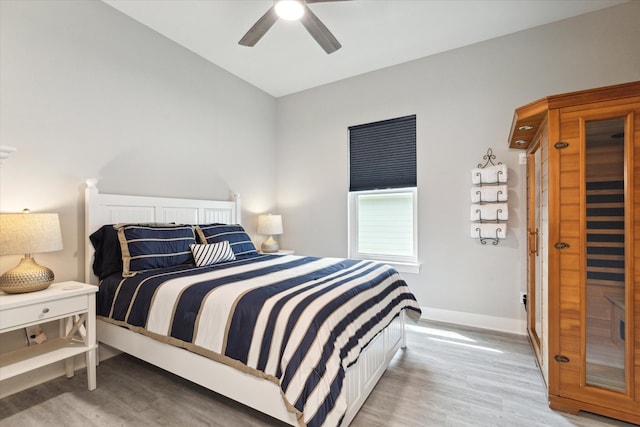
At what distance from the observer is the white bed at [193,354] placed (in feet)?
5.12

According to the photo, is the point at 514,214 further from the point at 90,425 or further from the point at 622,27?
the point at 90,425

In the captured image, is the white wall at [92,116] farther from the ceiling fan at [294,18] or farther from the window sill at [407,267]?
the window sill at [407,267]

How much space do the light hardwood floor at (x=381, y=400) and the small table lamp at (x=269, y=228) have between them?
1.95 meters

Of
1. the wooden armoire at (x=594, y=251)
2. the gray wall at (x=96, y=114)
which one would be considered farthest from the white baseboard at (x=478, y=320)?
the gray wall at (x=96, y=114)

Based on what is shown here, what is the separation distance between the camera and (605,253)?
5.68ft

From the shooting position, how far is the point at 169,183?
10.2ft

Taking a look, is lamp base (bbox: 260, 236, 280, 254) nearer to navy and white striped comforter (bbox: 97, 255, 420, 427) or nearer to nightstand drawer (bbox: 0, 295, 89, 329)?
navy and white striped comforter (bbox: 97, 255, 420, 427)

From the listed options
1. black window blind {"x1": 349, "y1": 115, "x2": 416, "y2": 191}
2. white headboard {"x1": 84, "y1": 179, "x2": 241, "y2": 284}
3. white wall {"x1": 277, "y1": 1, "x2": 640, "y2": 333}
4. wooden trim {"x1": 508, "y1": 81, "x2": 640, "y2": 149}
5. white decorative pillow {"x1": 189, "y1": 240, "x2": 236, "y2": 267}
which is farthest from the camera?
black window blind {"x1": 349, "y1": 115, "x2": 416, "y2": 191}

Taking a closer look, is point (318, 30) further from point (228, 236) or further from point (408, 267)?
point (408, 267)

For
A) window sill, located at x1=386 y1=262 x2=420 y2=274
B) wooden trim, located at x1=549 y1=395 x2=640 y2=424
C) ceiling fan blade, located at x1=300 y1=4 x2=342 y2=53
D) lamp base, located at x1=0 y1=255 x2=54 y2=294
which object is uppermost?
ceiling fan blade, located at x1=300 y1=4 x2=342 y2=53

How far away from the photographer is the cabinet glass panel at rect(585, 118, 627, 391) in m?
1.70

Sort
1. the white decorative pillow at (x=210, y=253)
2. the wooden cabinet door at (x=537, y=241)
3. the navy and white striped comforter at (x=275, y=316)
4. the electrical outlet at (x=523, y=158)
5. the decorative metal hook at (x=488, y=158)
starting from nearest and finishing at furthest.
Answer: the navy and white striped comforter at (x=275, y=316) < the wooden cabinet door at (x=537, y=241) < the white decorative pillow at (x=210, y=253) < the electrical outlet at (x=523, y=158) < the decorative metal hook at (x=488, y=158)

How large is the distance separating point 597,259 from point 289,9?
99.6 inches

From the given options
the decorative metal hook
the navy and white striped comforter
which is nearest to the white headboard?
the navy and white striped comforter
